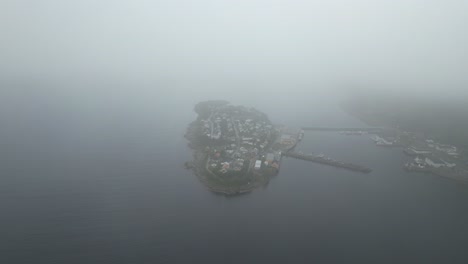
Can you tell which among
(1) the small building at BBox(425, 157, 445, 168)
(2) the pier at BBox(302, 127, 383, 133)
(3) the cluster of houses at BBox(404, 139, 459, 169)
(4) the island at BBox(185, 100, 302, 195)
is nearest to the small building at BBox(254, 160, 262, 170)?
(4) the island at BBox(185, 100, 302, 195)

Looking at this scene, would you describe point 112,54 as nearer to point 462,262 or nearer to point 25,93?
point 25,93

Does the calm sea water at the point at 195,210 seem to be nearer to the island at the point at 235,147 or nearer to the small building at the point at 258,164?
the island at the point at 235,147

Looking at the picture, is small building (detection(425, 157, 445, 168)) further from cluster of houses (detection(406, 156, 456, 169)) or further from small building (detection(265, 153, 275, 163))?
small building (detection(265, 153, 275, 163))

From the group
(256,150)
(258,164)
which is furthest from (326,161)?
(258,164)

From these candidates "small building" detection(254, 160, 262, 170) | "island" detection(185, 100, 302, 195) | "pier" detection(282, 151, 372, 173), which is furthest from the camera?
"pier" detection(282, 151, 372, 173)

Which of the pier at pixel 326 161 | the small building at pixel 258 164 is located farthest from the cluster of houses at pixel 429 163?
the small building at pixel 258 164

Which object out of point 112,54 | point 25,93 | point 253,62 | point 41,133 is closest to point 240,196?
point 41,133
